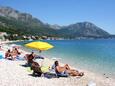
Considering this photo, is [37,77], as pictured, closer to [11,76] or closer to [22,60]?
[11,76]

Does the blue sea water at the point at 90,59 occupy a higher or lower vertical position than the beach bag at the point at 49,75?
lower

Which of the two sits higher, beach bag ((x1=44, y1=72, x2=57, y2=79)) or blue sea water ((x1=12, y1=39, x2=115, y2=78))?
beach bag ((x1=44, y1=72, x2=57, y2=79))

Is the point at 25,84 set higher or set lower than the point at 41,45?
lower

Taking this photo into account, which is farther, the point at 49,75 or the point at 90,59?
the point at 90,59

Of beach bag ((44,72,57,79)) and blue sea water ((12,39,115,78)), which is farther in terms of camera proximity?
blue sea water ((12,39,115,78))

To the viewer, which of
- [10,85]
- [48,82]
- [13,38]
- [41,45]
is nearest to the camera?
[10,85]

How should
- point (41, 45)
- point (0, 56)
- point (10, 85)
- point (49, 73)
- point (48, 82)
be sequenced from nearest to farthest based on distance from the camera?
point (10, 85)
point (48, 82)
point (49, 73)
point (41, 45)
point (0, 56)

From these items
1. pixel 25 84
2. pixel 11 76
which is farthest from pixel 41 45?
pixel 25 84

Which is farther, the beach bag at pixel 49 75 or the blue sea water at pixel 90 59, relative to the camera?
the blue sea water at pixel 90 59

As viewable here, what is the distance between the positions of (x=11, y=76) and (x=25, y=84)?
263 cm

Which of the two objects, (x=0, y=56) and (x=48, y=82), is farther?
(x=0, y=56)

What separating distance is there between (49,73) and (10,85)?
496cm

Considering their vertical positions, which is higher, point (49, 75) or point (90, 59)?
point (49, 75)

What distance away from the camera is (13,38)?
181 meters
